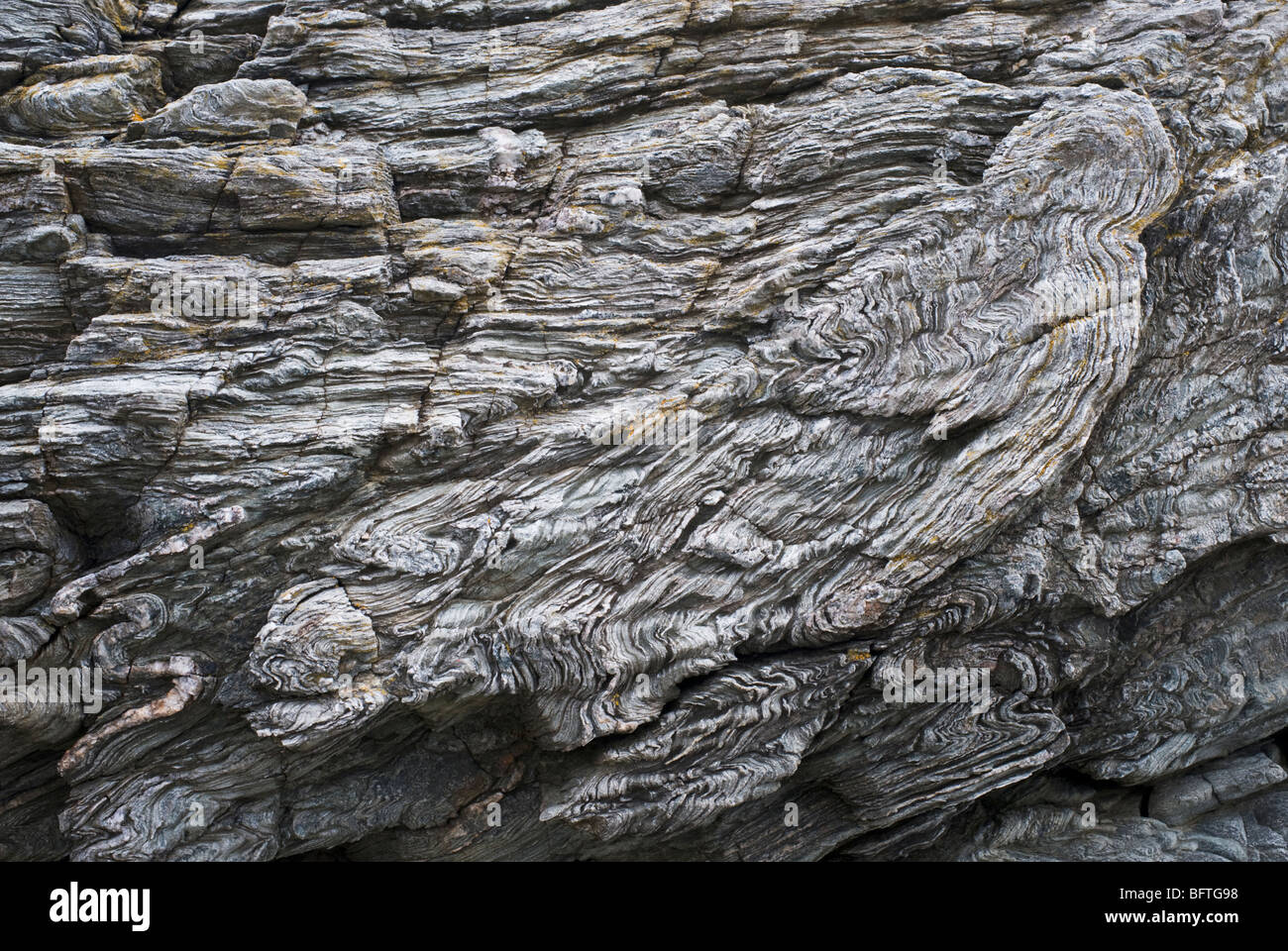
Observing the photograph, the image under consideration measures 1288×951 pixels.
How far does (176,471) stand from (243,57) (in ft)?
23.3

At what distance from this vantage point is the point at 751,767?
497 inches

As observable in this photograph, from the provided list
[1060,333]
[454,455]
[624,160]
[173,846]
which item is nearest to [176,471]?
[454,455]

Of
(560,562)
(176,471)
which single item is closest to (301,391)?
(176,471)

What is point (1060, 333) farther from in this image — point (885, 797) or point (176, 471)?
point (176, 471)

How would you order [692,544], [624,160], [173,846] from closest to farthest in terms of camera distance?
1. [173,846]
2. [692,544]
3. [624,160]

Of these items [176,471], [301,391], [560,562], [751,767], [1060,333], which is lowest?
[751,767]

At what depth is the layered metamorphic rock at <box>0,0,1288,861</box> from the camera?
1171 centimetres

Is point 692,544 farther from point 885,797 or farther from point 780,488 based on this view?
point 885,797

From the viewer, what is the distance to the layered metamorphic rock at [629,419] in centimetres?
1171

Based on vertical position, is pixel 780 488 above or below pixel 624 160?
below

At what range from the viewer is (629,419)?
12430 mm

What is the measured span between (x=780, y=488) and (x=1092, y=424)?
4.75 metres

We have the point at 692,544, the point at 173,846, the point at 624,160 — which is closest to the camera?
the point at 173,846

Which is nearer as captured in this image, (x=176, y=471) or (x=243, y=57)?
(x=176, y=471)
